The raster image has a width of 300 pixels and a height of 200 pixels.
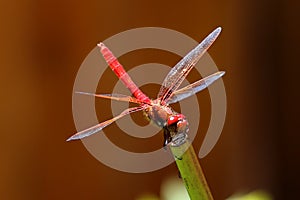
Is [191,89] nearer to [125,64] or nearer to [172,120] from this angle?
[172,120]

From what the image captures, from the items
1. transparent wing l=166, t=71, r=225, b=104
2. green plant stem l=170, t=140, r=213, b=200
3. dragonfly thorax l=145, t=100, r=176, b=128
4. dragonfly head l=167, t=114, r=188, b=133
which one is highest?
transparent wing l=166, t=71, r=225, b=104

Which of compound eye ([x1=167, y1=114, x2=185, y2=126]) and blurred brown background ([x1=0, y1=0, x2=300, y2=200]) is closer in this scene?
compound eye ([x1=167, y1=114, x2=185, y2=126])

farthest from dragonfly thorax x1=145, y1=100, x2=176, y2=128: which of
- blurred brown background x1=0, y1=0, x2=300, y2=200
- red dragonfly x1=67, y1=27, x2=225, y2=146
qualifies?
blurred brown background x1=0, y1=0, x2=300, y2=200

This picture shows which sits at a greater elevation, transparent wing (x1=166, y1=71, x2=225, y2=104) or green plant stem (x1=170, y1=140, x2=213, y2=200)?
transparent wing (x1=166, y1=71, x2=225, y2=104)

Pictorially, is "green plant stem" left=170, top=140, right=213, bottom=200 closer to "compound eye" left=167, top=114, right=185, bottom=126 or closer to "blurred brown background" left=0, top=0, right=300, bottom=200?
"compound eye" left=167, top=114, right=185, bottom=126
